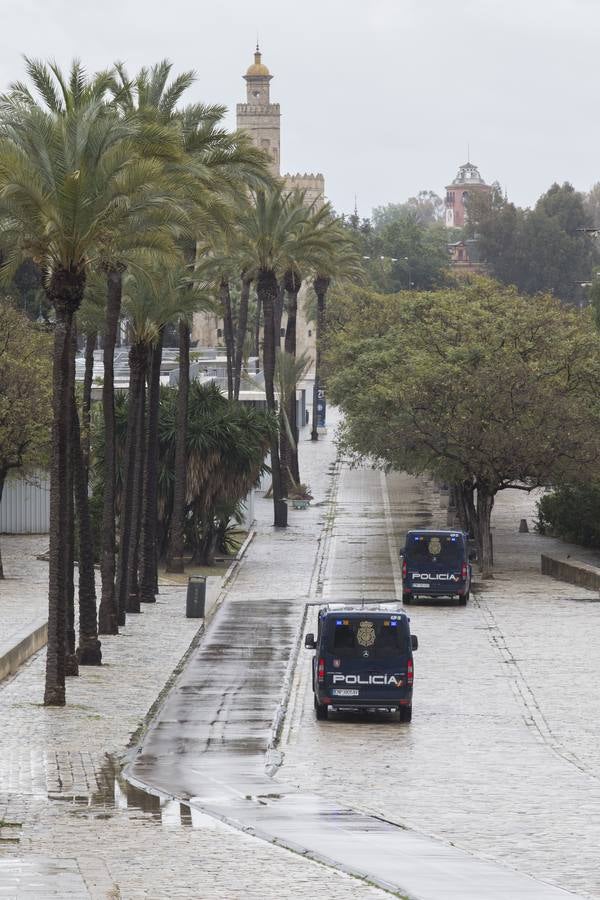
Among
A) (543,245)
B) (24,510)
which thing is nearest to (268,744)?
(24,510)

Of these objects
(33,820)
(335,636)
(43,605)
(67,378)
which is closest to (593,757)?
(335,636)

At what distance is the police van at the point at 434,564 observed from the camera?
4322cm

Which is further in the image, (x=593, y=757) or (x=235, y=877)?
(x=593, y=757)

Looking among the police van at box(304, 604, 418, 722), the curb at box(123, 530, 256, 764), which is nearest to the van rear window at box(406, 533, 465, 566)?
the curb at box(123, 530, 256, 764)

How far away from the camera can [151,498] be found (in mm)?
45875

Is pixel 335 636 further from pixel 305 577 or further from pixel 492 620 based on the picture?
pixel 305 577

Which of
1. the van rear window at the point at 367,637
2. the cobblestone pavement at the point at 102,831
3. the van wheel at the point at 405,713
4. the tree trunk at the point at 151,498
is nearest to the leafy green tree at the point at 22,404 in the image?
the tree trunk at the point at 151,498

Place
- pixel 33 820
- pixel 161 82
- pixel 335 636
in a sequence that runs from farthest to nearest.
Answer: pixel 161 82
pixel 335 636
pixel 33 820

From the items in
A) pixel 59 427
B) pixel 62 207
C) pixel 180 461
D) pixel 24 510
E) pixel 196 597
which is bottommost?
pixel 196 597

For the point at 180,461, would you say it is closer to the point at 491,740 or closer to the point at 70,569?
the point at 70,569

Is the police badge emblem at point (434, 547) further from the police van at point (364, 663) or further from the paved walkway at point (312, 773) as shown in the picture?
the police van at point (364, 663)

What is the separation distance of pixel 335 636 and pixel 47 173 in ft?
30.0

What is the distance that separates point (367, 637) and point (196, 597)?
46.2 feet

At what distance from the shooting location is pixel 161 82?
39.3 meters
